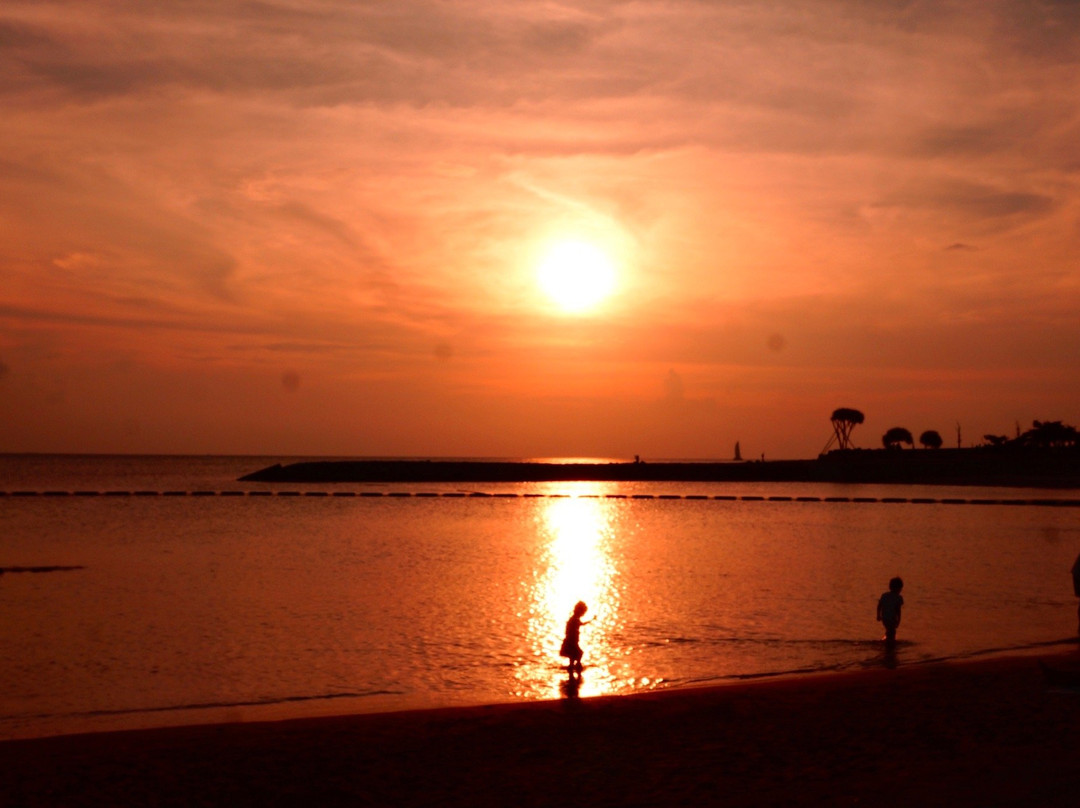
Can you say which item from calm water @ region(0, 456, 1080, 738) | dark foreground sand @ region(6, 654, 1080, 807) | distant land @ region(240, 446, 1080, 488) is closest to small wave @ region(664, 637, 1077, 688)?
calm water @ region(0, 456, 1080, 738)

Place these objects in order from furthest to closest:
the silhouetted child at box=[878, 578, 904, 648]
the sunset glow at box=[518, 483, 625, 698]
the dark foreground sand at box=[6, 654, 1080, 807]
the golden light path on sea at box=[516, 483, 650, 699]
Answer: the silhouetted child at box=[878, 578, 904, 648]
the sunset glow at box=[518, 483, 625, 698]
the golden light path on sea at box=[516, 483, 650, 699]
the dark foreground sand at box=[6, 654, 1080, 807]

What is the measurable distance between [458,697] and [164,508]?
75989mm

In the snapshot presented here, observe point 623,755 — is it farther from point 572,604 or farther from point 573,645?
point 572,604

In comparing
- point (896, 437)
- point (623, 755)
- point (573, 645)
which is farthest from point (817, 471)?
point (623, 755)

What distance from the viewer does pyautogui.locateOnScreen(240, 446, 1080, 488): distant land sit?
5600 inches

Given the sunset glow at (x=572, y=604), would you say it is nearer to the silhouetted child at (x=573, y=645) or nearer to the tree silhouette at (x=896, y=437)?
the silhouetted child at (x=573, y=645)

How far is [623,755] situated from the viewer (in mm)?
13188

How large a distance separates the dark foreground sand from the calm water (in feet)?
9.14

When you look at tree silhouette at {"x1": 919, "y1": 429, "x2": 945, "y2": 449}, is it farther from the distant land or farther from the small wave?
the small wave

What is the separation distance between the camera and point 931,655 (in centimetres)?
2183

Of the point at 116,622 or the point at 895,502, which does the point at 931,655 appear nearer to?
the point at 116,622

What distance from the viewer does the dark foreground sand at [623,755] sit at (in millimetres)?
11422

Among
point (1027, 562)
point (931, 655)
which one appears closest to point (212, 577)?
point (931, 655)

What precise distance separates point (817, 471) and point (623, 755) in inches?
5829
